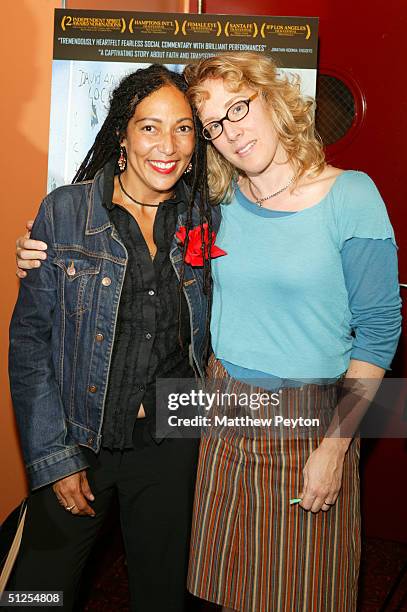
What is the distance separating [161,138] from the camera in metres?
1.68

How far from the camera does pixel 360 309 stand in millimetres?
1604

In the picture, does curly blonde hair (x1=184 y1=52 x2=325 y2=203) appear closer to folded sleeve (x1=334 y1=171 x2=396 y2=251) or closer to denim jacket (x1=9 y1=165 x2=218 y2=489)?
folded sleeve (x1=334 y1=171 x2=396 y2=251)

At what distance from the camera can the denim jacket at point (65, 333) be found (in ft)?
5.50

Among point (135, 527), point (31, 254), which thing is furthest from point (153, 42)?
→ point (135, 527)

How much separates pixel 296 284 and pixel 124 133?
69 cm

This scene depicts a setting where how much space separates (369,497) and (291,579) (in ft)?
5.86

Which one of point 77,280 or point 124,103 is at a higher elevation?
point 124,103

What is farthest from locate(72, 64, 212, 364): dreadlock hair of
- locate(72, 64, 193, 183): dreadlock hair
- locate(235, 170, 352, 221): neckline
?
locate(235, 170, 352, 221): neckline

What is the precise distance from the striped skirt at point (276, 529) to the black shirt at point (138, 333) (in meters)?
0.22

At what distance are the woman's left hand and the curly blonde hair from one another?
2.54 ft

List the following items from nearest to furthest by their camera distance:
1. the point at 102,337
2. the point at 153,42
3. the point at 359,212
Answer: the point at 359,212
the point at 102,337
the point at 153,42

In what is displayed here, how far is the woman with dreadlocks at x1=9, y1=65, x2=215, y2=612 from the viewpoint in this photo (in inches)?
66.2

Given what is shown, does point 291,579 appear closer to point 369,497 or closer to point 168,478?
point 168,478

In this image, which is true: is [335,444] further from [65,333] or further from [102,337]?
[65,333]
